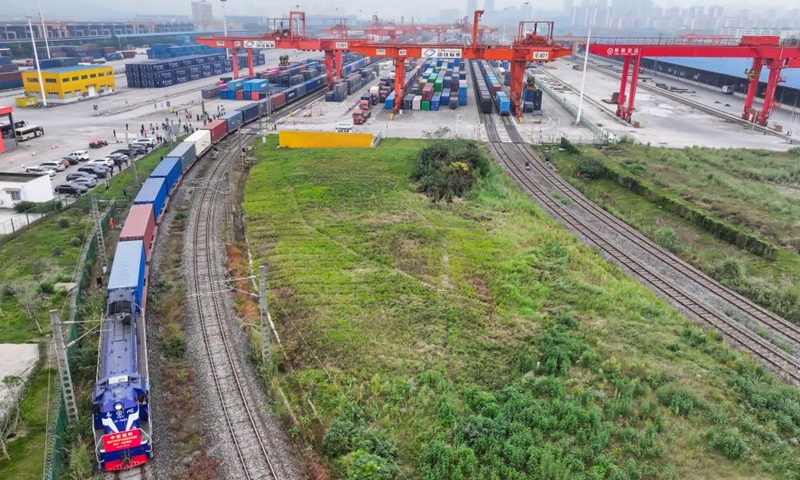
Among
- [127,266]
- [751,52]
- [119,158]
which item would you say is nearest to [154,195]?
[127,266]

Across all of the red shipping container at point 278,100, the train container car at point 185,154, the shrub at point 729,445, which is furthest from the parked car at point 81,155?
the shrub at point 729,445

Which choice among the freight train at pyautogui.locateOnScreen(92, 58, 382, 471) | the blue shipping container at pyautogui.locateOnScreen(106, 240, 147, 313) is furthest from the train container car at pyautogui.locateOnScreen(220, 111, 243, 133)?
the blue shipping container at pyautogui.locateOnScreen(106, 240, 147, 313)

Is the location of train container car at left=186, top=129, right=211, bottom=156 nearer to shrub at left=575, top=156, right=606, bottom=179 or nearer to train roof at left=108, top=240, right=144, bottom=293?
train roof at left=108, top=240, right=144, bottom=293

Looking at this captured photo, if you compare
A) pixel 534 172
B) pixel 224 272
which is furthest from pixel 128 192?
pixel 534 172

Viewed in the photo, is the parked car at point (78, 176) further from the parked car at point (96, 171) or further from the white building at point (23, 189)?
the white building at point (23, 189)

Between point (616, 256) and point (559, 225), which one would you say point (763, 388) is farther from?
point (559, 225)

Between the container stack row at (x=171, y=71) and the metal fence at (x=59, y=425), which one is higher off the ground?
the container stack row at (x=171, y=71)
